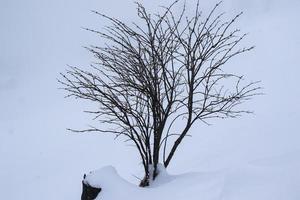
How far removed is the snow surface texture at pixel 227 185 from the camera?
2.79 m

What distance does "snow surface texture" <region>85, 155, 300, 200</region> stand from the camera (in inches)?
110

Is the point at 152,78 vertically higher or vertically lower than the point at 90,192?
higher

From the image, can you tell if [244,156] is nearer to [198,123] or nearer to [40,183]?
[198,123]

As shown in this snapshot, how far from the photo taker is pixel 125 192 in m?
3.52

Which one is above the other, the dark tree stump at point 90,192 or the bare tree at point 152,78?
the bare tree at point 152,78

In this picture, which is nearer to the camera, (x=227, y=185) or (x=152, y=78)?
(x=227, y=185)

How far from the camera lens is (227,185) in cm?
297

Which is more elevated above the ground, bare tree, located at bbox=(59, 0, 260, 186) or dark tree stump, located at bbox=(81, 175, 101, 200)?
bare tree, located at bbox=(59, 0, 260, 186)

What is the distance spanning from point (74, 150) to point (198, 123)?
5.51 metres

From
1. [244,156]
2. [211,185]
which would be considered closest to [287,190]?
[211,185]

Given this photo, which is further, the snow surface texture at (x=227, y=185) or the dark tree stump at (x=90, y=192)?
the dark tree stump at (x=90, y=192)

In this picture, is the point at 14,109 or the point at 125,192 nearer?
the point at 125,192

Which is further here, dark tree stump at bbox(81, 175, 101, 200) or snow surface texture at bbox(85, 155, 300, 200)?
dark tree stump at bbox(81, 175, 101, 200)

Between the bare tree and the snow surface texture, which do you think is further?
the bare tree
